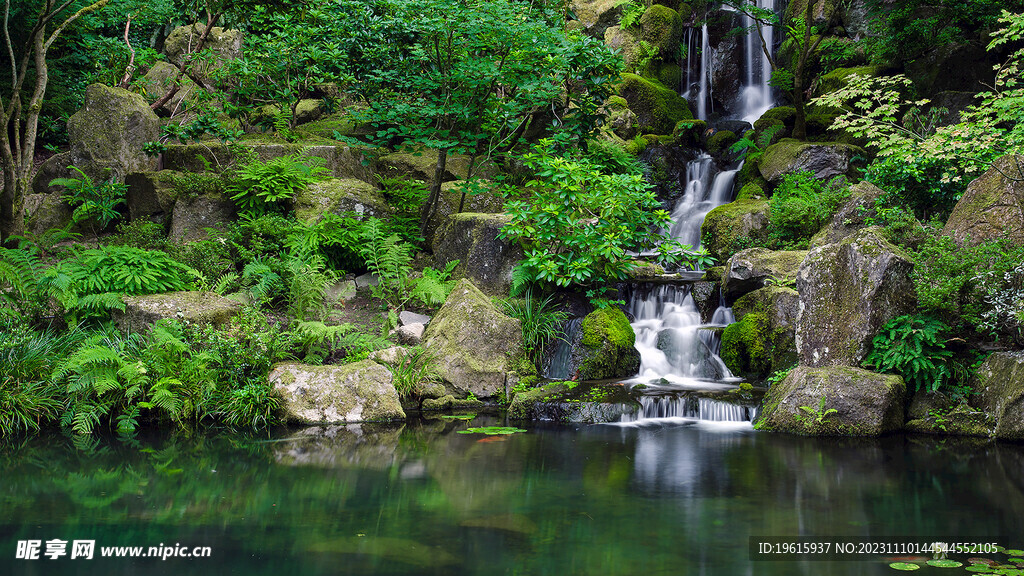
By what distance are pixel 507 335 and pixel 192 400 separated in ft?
13.5

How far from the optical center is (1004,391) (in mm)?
6812

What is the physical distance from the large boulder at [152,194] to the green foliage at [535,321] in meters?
6.65

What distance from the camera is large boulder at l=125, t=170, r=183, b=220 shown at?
12.0 meters

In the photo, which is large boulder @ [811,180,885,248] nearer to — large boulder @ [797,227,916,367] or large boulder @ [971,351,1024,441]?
large boulder @ [797,227,916,367]

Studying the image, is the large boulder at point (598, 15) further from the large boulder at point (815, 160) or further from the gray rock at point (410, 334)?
the gray rock at point (410, 334)

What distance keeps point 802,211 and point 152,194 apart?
11.8 meters

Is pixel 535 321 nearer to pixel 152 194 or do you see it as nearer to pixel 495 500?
pixel 495 500

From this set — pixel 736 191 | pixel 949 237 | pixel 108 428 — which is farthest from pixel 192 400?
pixel 736 191

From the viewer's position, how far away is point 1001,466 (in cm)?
597

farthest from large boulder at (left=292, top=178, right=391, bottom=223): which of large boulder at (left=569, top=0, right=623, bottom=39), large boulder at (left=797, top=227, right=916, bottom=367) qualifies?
large boulder at (left=569, top=0, right=623, bottom=39)

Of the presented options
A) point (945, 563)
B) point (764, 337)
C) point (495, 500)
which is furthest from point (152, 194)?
point (945, 563)

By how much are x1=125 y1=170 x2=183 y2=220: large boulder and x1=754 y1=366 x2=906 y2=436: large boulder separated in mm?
10755

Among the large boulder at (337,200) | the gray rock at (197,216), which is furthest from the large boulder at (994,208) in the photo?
the gray rock at (197,216)

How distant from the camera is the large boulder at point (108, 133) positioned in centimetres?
1298
